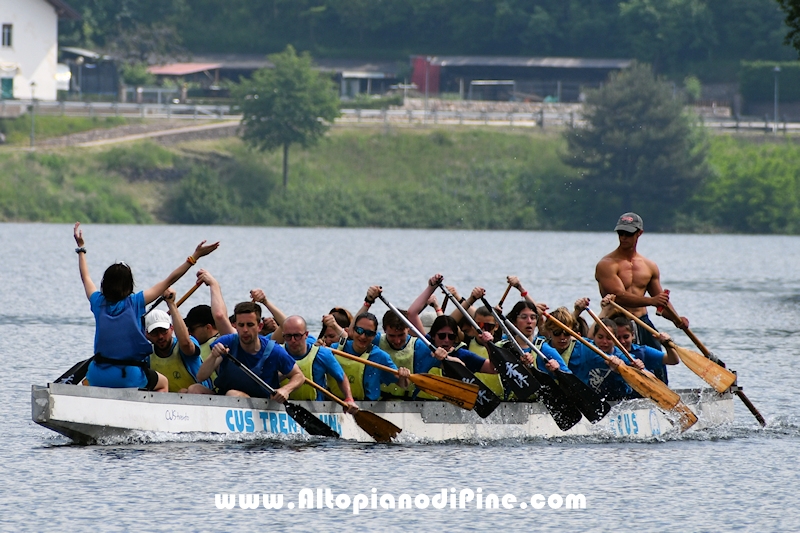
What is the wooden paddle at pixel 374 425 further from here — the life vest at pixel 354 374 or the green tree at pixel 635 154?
the green tree at pixel 635 154

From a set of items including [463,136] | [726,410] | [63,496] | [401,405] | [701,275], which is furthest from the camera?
[463,136]

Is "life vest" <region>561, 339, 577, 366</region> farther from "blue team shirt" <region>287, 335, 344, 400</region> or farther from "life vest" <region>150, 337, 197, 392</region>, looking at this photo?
"life vest" <region>150, 337, 197, 392</region>

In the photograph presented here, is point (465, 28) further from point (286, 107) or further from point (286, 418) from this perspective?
point (286, 418)

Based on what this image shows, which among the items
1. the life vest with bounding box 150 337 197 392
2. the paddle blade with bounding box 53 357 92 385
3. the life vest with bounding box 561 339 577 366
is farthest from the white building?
the life vest with bounding box 561 339 577 366

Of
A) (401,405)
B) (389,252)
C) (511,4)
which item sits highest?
(511,4)

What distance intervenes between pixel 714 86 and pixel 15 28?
4728 cm

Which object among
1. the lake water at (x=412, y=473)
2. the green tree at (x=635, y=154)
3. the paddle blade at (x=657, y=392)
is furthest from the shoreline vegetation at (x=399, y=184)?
the paddle blade at (x=657, y=392)

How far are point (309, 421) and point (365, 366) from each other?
971mm

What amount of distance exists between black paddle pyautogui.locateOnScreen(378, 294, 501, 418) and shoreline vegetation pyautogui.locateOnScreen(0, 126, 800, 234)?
62.3 metres

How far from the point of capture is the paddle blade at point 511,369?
1755cm

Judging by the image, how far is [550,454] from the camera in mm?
17656

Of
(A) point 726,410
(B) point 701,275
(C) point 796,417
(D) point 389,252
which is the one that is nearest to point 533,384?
(A) point 726,410

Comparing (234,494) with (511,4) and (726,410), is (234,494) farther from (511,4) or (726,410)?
(511,4)

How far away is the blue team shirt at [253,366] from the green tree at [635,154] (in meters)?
69.6
